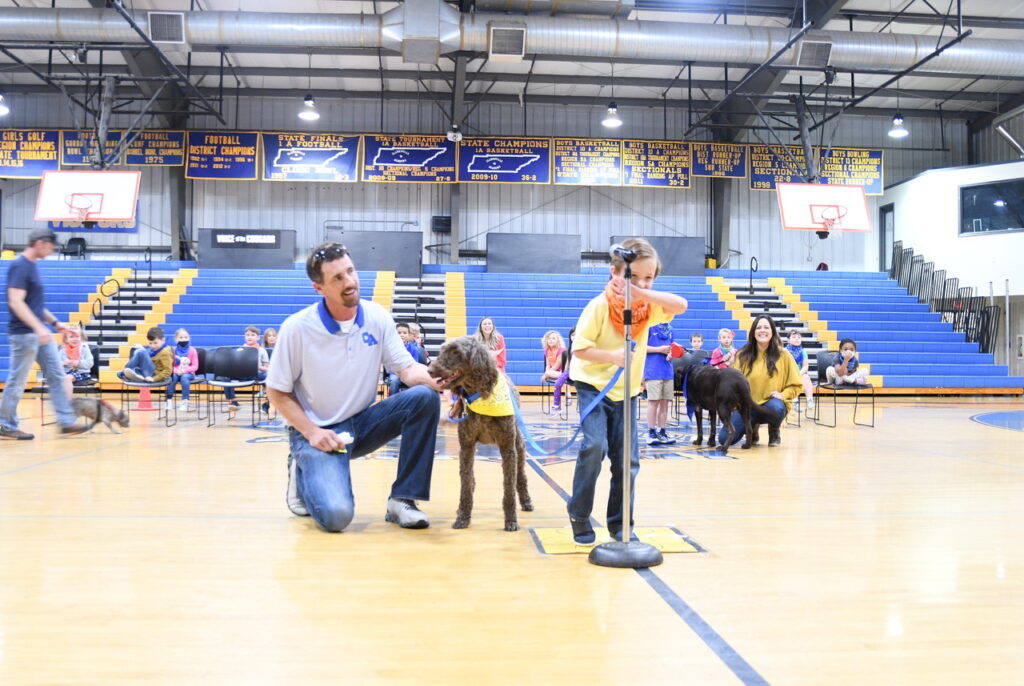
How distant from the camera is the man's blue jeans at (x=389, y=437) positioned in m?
3.24

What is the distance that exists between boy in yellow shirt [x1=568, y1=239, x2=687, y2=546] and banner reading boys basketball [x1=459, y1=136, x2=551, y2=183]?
546 inches

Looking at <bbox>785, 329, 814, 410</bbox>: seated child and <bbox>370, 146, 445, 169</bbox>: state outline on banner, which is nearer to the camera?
<bbox>785, 329, 814, 410</bbox>: seated child

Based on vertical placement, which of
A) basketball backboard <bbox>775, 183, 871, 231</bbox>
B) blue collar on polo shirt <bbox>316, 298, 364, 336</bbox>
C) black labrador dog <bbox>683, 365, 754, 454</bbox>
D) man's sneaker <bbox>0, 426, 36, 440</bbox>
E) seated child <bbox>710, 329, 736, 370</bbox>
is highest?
basketball backboard <bbox>775, 183, 871, 231</bbox>

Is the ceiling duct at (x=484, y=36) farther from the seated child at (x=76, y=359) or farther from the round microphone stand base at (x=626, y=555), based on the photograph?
the round microphone stand base at (x=626, y=555)

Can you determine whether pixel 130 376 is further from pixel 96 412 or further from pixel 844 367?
pixel 844 367

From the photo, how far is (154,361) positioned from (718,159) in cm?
1293

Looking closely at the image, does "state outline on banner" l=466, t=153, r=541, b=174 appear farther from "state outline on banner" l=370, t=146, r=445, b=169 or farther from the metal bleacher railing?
the metal bleacher railing

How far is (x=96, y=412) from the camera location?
664 cm

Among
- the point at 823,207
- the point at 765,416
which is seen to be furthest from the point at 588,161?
the point at 765,416

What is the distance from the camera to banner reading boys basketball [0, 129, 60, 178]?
51.0 ft

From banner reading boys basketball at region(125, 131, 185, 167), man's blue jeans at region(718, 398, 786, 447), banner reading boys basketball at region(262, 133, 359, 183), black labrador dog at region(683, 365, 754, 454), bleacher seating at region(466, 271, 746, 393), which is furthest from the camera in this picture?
banner reading boys basketball at region(262, 133, 359, 183)

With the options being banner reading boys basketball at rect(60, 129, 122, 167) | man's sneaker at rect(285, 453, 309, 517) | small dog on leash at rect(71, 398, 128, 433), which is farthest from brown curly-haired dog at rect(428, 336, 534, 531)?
banner reading boys basketball at rect(60, 129, 122, 167)

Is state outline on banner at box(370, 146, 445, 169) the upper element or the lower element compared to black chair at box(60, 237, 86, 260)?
upper

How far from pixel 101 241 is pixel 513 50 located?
38.3 ft
